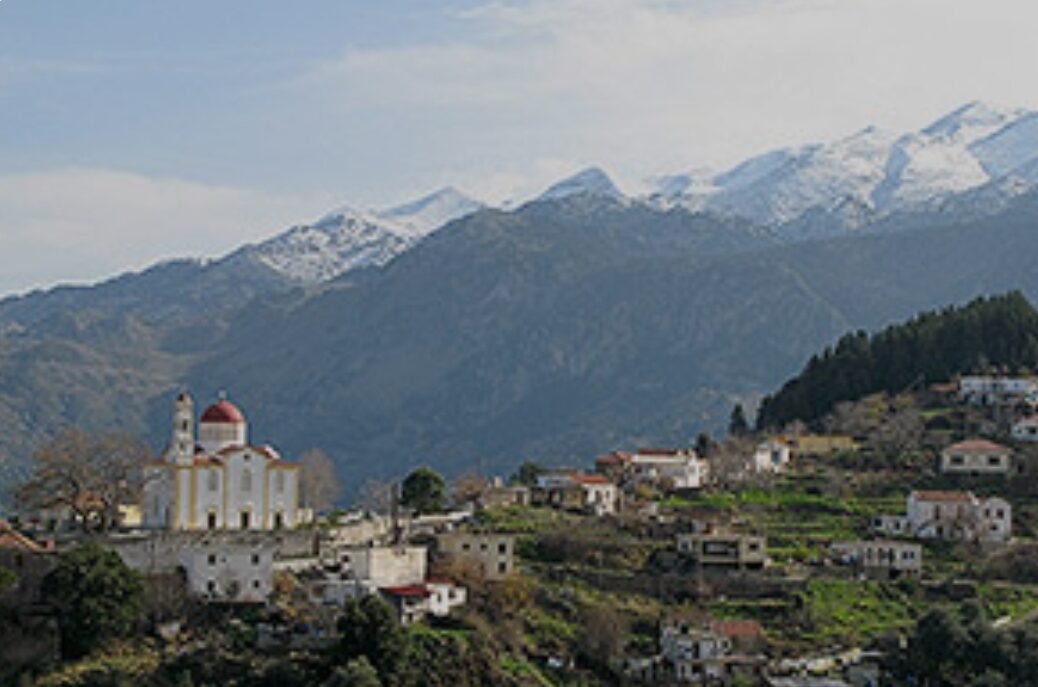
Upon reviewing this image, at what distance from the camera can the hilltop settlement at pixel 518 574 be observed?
59.5 m

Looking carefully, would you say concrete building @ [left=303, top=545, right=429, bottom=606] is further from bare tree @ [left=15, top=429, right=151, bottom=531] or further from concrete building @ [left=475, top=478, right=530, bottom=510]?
concrete building @ [left=475, top=478, right=530, bottom=510]

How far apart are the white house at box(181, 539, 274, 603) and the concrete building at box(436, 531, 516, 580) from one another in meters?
8.41

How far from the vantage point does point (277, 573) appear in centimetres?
6500

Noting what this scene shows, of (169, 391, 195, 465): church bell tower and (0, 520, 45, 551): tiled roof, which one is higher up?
(169, 391, 195, 465): church bell tower

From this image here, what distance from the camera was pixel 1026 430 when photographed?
94.9 metres

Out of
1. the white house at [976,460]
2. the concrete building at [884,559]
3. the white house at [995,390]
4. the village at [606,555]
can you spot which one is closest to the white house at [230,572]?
the village at [606,555]

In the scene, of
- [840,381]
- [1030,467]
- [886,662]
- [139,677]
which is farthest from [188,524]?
[840,381]

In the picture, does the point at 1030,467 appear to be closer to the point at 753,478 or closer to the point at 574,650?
the point at 753,478

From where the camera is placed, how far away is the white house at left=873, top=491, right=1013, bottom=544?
80.4 m

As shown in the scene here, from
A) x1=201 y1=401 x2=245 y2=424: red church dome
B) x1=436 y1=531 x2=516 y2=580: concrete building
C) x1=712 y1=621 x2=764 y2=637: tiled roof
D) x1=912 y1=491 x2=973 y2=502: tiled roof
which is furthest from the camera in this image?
x1=912 y1=491 x2=973 y2=502: tiled roof

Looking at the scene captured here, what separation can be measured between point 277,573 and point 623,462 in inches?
1353

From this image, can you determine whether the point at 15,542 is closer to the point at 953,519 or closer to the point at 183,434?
the point at 183,434

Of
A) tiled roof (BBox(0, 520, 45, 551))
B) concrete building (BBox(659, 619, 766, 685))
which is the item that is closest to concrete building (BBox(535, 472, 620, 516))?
concrete building (BBox(659, 619, 766, 685))

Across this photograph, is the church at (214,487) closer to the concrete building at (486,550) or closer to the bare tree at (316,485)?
the concrete building at (486,550)
